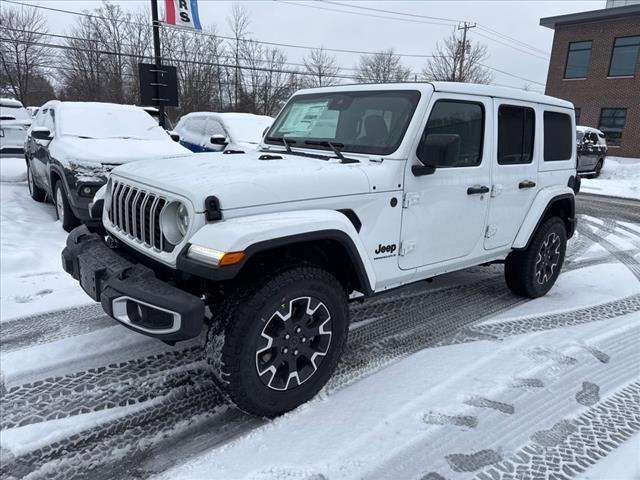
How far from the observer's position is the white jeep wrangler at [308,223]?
234 cm

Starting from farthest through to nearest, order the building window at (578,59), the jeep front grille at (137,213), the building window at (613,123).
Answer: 1. the building window at (578,59)
2. the building window at (613,123)
3. the jeep front grille at (137,213)

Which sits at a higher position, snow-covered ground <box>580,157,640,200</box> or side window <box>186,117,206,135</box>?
side window <box>186,117,206,135</box>

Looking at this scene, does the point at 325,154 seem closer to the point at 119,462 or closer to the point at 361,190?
the point at 361,190

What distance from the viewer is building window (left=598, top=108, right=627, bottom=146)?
2612cm

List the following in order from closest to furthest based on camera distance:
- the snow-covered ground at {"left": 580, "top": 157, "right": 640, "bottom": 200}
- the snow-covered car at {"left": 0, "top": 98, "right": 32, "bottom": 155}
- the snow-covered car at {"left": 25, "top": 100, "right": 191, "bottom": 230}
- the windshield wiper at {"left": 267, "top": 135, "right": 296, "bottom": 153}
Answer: the windshield wiper at {"left": 267, "top": 135, "right": 296, "bottom": 153}
the snow-covered car at {"left": 25, "top": 100, "right": 191, "bottom": 230}
the snow-covered car at {"left": 0, "top": 98, "right": 32, "bottom": 155}
the snow-covered ground at {"left": 580, "top": 157, "right": 640, "bottom": 200}

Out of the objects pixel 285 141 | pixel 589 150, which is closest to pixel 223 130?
pixel 285 141

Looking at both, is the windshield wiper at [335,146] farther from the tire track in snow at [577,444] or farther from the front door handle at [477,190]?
the tire track in snow at [577,444]

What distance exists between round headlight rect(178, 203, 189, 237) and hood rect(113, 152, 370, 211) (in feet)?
0.29

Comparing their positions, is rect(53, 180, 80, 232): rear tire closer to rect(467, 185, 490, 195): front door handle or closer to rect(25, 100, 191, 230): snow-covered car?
rect(25, 100, 191, 230): snow-covered car

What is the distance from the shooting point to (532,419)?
264 cm

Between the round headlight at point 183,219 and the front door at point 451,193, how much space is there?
4.62ft

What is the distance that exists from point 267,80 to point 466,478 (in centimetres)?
3409

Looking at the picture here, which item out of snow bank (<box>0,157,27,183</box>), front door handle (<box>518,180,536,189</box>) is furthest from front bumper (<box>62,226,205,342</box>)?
snow bank (<box>0,157,27,183</box>)

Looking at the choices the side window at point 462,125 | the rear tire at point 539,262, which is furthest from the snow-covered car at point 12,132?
the rear tire at point 539,262
